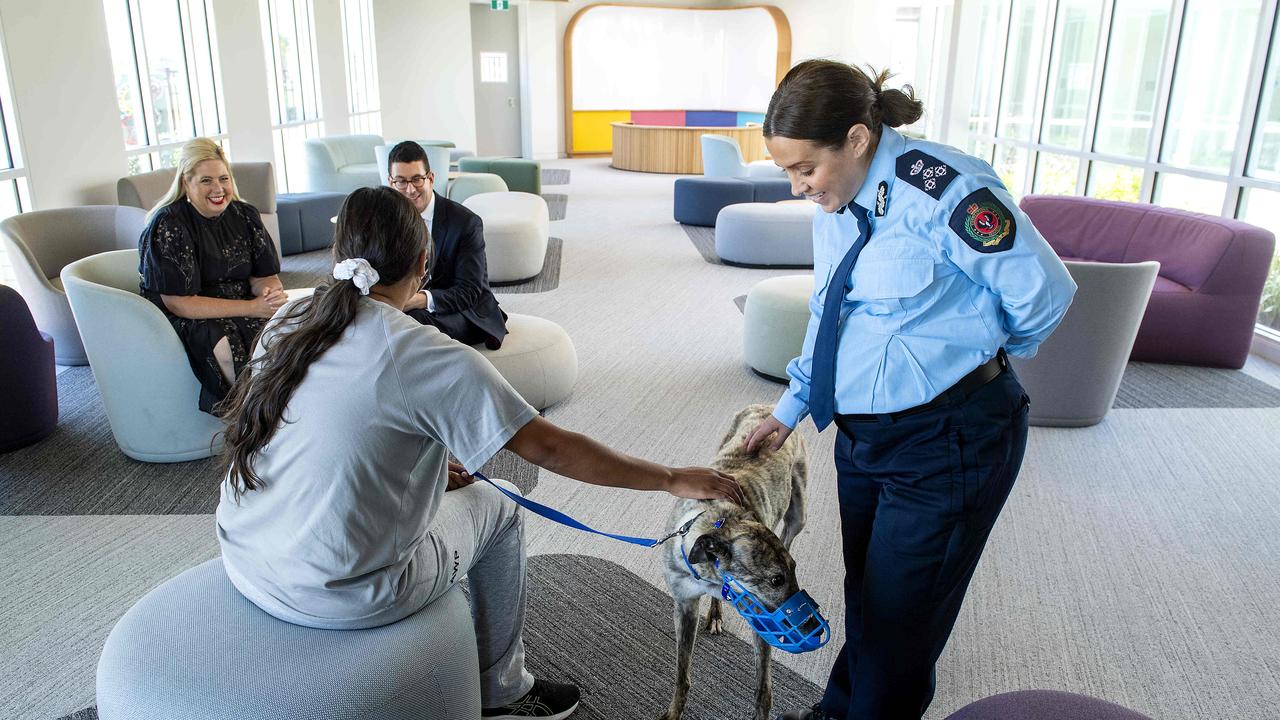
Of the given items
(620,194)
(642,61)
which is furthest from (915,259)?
(642,61)

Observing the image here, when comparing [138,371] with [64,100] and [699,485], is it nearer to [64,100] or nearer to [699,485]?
[699,485]

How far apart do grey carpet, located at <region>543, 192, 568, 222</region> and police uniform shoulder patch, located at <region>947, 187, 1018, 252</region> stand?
333 inches

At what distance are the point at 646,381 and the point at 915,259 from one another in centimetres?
314

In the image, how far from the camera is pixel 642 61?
1638 centimetres

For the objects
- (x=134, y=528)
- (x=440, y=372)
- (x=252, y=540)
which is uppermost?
(x=440, y=372)

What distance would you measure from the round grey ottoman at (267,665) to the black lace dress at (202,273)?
74.2 inches

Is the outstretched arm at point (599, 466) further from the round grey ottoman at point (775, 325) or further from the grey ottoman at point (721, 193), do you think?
the grey ottoman at point (721, 193)

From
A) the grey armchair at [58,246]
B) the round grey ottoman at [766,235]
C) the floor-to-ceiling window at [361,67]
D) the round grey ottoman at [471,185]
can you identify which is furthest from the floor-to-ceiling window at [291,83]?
the round grey ottoman at [766,235]

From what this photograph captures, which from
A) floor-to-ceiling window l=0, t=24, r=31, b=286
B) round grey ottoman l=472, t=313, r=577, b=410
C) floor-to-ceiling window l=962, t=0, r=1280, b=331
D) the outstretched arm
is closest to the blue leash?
the outstretched arm

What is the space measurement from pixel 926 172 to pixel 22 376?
370 centimetres

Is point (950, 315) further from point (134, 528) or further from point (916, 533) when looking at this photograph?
point (134, 528)

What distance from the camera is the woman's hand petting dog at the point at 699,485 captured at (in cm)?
175

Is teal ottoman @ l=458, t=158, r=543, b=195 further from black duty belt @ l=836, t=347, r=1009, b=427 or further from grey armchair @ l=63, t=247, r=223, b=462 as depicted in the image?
black duty belt @ l=836, t=347, r=1009, b=427

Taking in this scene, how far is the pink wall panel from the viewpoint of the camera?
1670 cm
